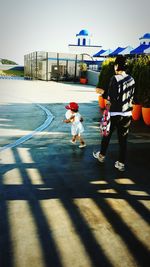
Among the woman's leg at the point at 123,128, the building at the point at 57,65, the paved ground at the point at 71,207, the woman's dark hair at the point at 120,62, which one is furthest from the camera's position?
the building at the point at 57,65

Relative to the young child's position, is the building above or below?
above

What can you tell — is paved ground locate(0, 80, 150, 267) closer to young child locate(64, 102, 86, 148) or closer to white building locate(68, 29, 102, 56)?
young child locate(64, 102, 86, 148)

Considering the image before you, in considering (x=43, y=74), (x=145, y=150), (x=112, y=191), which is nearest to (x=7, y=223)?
(x=112, y=191)

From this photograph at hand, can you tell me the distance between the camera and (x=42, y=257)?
273 cm

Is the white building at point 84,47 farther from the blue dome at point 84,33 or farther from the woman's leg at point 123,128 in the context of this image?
the woman's leg at point 123,128

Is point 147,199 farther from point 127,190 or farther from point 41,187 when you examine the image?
→ point 41,187

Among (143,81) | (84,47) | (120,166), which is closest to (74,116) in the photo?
(120,166)

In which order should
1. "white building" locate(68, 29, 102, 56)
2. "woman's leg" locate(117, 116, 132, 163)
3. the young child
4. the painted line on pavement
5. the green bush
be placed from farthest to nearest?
"white building" locate(68, 29, 102, 56), the green bush, the painted line on pavement, the young child, "woman's leg" locate(117, 116, 132, 163)

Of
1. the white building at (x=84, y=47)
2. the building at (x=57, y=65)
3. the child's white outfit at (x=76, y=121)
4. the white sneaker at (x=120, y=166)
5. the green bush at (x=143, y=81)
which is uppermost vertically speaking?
the white building at (x=84, y=47)

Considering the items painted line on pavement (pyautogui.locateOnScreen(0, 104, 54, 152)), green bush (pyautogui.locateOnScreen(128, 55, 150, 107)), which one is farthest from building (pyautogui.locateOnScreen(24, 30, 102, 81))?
green bush (pyautogui.locateOnScreen(128, 55, 150, 107))

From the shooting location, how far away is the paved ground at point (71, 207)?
2799mm

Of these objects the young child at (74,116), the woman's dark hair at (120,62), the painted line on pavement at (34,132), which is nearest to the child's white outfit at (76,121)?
the young child at (74,116)

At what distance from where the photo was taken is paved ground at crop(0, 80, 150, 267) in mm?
2799

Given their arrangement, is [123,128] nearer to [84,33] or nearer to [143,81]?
[143,81]
